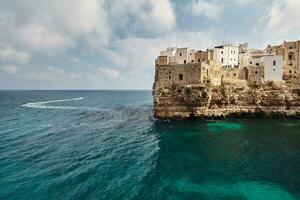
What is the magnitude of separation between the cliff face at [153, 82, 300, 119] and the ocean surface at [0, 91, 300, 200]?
25.6 feet

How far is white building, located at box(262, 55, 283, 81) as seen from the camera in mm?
56156

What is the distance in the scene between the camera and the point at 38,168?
24078 mm

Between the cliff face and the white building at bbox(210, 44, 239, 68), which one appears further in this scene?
the white building at bbox(210, 44, 239, 68)

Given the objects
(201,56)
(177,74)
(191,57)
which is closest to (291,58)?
(201,56)

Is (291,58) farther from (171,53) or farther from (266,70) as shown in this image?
(171,53)

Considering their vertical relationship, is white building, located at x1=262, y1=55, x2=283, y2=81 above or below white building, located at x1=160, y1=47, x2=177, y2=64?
below

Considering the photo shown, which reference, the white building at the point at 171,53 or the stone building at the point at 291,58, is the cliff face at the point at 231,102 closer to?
the stone building at the point at 291,58

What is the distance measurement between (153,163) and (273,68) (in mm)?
46805

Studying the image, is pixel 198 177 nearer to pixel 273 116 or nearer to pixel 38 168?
pixel 38 168

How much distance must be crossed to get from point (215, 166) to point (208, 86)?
27742mm

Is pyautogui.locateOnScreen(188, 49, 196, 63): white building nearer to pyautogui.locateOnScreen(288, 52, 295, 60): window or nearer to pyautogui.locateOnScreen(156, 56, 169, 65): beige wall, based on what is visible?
pyautogui.locateOnScreen(156, 56, 169, 65): beige wall

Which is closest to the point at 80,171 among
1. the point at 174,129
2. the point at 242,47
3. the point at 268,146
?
the point at 174,129

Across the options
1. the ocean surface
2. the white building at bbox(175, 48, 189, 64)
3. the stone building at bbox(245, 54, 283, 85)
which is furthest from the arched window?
the white building at bbox(175, 48, 189, 64)

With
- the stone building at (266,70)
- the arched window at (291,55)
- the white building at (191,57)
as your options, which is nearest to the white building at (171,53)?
the white building at (191,57)
